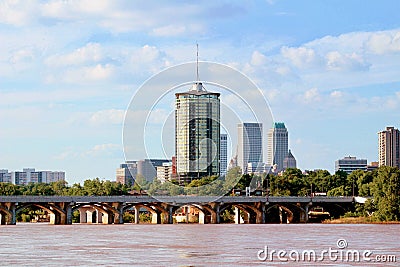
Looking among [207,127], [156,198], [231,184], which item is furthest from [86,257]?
[231,184]

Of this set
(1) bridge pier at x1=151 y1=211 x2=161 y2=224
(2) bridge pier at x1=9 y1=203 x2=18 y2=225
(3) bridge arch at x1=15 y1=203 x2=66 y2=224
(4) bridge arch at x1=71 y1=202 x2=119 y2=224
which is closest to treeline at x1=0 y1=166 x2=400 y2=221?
(1) bridge pier at x1=151 y1=211 x2=161 y2=224

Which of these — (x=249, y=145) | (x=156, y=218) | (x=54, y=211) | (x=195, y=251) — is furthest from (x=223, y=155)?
(x=195, y=251)

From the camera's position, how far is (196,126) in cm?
10712

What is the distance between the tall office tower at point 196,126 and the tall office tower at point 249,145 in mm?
3527

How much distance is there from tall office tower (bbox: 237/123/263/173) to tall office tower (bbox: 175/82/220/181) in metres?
3.53

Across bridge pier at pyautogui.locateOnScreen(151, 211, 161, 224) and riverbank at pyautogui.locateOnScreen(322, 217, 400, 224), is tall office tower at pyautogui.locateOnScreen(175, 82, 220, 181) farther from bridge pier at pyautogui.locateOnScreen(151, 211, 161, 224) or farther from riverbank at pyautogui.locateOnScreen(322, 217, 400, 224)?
riverbank at pyautogui.locateOnScreen(322, 217, 400, 224)

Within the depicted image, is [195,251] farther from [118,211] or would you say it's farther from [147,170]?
[147,170]

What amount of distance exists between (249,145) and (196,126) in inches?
466

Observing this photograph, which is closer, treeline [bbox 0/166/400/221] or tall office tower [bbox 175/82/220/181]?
treeline [bbox 0/166/400/221]

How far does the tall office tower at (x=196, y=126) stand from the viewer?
108 m

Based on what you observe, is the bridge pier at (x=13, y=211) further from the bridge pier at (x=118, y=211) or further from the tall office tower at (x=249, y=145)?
the tall office tower at (x=249, y=145)

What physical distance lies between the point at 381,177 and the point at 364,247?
51033mm

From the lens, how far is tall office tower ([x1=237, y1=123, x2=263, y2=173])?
358 feet

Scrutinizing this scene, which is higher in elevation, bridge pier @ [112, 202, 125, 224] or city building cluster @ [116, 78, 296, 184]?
city building cluster @ [116, 78, 296, 184]
